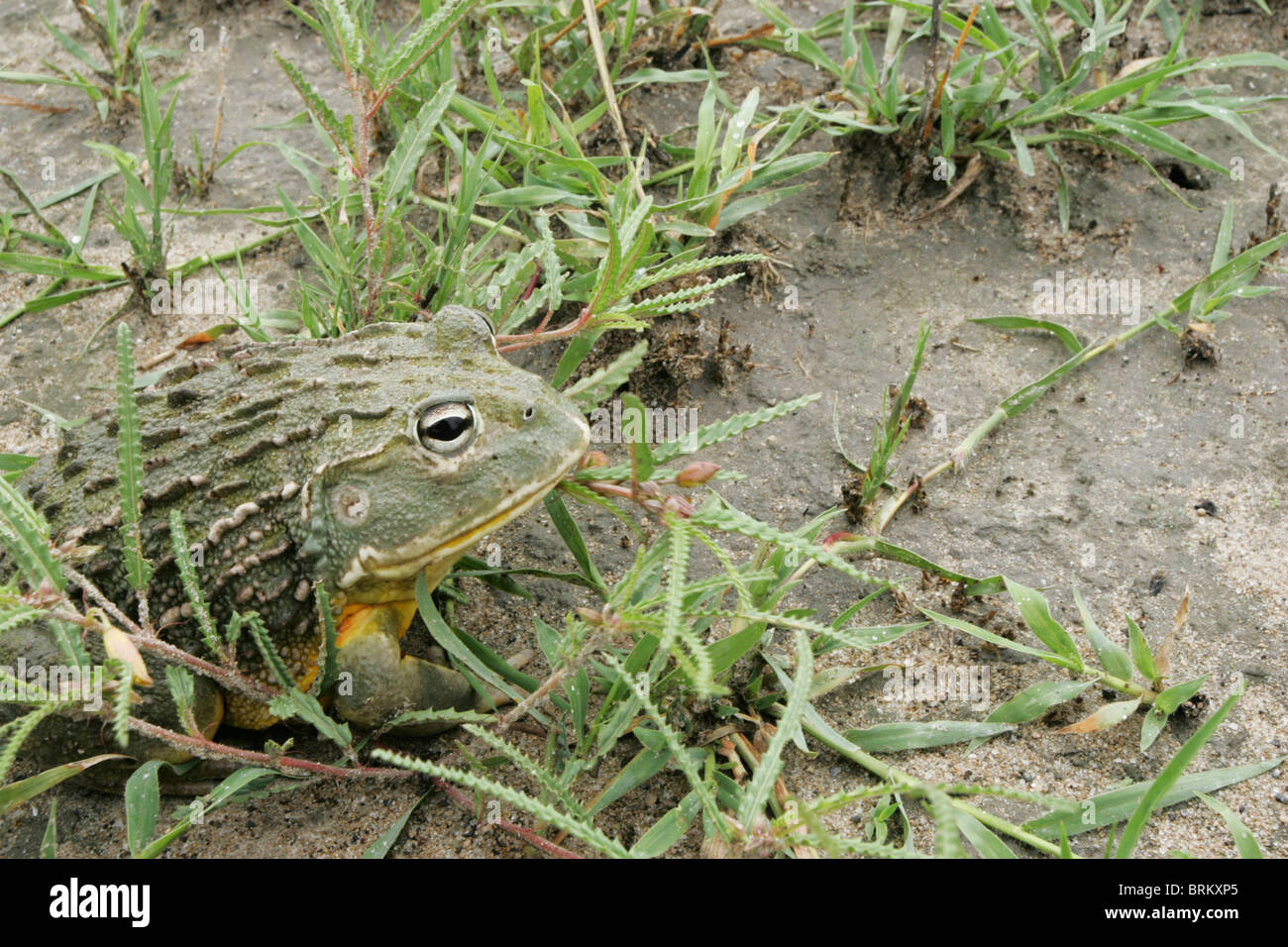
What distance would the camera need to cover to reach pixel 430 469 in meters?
3.11

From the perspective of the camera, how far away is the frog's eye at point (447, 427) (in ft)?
10.1

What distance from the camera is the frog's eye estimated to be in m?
3.08

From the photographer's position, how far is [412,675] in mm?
3287

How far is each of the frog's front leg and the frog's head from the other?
0.15m

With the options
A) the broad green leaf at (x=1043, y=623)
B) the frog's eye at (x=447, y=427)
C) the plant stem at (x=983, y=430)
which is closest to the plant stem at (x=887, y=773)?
the broad green leaf at (x=1043, y=623)

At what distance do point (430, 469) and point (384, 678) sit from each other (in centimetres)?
67

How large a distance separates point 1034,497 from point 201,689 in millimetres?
3002

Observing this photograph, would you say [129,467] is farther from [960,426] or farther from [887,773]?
[960,426]

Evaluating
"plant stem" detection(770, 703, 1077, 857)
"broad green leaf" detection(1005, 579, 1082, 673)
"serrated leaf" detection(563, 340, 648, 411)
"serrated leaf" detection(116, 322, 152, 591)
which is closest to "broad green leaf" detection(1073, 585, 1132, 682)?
"broad green leaf" detection(1005, 579, 1082, 673)

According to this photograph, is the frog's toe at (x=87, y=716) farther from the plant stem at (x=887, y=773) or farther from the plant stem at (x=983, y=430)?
the plant stem at (x=983, y=430)

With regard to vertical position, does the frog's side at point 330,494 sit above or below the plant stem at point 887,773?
above

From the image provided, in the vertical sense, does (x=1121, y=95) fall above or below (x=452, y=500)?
above

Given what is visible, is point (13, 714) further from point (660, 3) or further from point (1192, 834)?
point (660, 3)

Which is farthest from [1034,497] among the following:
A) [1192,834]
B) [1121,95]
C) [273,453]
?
[273,453]
